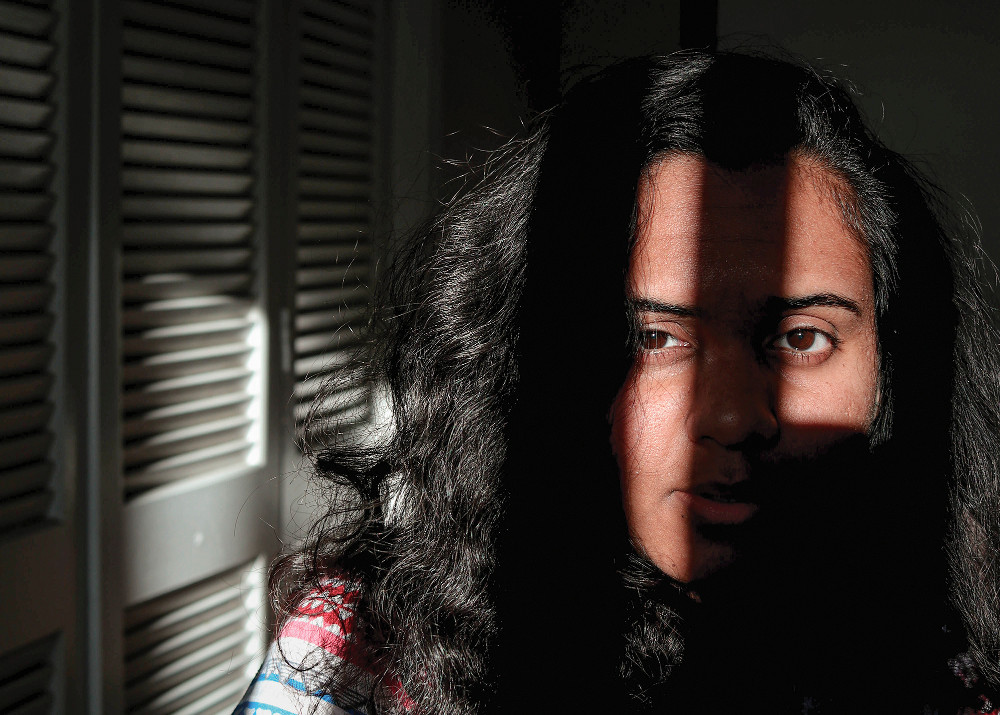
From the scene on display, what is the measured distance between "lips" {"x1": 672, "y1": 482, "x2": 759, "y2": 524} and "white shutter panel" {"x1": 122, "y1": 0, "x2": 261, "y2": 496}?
106 cm

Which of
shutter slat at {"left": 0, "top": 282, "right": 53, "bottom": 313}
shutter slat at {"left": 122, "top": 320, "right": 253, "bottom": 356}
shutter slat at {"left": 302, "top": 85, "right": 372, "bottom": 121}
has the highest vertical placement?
shutter slat at {"left": 302, "top": 85, "right": 372, "bottom": 121}

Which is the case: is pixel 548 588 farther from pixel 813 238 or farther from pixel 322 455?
pixel 813 238

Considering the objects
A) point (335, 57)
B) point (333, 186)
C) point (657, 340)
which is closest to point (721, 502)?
point (657, 340)

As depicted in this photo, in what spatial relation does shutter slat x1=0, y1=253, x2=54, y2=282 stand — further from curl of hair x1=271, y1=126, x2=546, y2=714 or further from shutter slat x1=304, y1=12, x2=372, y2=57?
shutter slat x1=304, y1=12, x2=372, y2=57

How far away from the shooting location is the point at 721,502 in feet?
2.91

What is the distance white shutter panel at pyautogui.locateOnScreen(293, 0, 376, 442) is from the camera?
6.69ft

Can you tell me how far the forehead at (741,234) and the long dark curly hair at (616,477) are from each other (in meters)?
0.02

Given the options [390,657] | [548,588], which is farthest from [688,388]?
[390,657]

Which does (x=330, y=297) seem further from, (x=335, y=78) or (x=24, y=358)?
Result: (x=24, y=358)

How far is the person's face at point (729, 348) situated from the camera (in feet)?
2.91

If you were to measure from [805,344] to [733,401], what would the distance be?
0.34ft

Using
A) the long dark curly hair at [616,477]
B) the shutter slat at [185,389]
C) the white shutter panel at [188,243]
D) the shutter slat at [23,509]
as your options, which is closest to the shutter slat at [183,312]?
the white shutter panel at [188,243]

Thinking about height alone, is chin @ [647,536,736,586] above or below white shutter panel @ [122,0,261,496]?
below

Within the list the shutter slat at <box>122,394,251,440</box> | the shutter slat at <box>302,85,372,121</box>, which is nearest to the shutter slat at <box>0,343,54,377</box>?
the shutter slat at <box>122,394,251,440</box>
